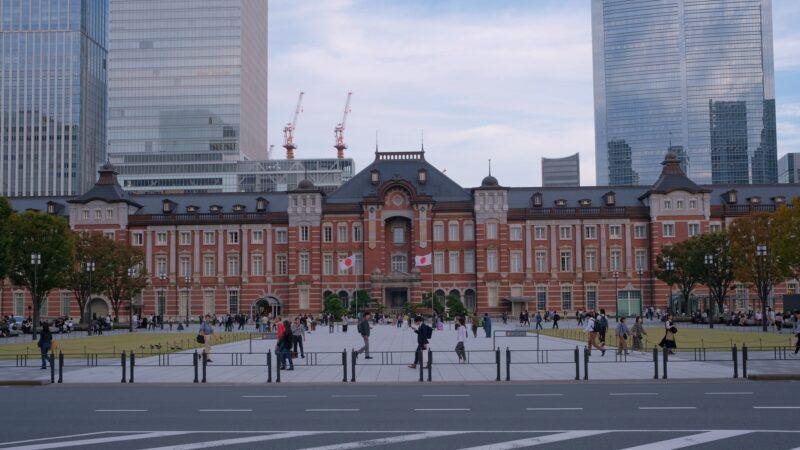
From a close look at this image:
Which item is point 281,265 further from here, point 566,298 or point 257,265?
point 566,298

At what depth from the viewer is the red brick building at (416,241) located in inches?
3920

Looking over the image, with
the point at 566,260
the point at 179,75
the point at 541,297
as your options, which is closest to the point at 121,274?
the point at 541,297

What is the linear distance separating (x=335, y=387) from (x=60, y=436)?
11.2m

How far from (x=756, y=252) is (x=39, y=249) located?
57.0 meters

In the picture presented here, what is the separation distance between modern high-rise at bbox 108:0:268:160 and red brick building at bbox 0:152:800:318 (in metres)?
80.2

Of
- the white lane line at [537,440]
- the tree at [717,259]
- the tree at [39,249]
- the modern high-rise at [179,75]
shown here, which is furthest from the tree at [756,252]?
the modern high-rise at [179,75]

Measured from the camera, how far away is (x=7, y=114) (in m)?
193

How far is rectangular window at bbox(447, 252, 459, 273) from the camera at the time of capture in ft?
331

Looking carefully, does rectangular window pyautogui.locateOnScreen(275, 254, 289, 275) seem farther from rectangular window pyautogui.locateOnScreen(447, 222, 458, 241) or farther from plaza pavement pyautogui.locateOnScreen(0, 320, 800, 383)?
plaza pavement pyautogui.locateOnScreen(0, 320, 800, 383)

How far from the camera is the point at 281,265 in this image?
10262 centimetres

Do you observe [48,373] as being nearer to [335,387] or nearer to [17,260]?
[335,387]

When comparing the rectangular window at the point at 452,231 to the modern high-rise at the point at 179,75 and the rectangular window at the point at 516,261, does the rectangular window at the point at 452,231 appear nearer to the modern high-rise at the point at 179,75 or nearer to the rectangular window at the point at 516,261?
the rectangular window at the point at 516,261

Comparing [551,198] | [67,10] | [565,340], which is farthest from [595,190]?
[67,10]

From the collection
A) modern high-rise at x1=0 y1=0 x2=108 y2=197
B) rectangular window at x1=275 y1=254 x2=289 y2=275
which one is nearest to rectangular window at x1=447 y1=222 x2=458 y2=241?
rectangular window at x1=275 y1=254 x2=289 y2=275
